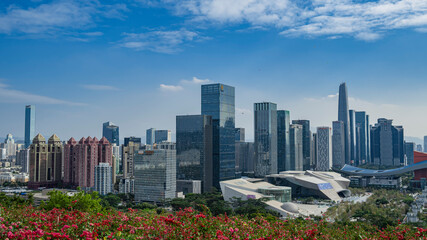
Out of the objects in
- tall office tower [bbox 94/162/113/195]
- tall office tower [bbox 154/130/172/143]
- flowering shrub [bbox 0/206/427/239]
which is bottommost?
tall office tower [bbox 94/162/113/195]

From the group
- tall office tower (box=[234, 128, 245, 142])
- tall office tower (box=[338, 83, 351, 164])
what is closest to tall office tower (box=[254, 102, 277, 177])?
tall office tower (box=[234, 128, 245, 142])

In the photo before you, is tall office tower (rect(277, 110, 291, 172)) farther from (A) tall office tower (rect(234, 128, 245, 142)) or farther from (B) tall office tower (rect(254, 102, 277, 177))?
(A) tall office tower (rect(234, 128, 245, 142))

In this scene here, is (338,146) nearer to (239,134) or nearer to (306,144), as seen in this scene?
(239,134)

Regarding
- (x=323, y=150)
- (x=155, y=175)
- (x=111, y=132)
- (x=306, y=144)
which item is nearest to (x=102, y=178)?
(x=155, y=175)

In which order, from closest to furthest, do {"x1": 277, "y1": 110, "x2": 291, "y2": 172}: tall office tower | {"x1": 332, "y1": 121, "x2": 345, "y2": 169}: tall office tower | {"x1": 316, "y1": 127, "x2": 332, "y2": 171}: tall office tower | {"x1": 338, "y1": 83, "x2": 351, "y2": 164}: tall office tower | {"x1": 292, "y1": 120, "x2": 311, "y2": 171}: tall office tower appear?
{"x1": 277, "y1": 110, "x2": 291, "y2": 172}: tall office tower
{"x1": 292, "y1": 120, "x2": 311, "y2": 171}: tall office tower
{"x1": 316, "y1": 127, "x2": 332, "y2": 171}: tall office tower
{"x1": 332, "y1": 121, "x2": 345, "y2": 169}: tall office tower
{"x1": 338, "y1": 83, "x2": 351, "y2": 164}: tall office tower

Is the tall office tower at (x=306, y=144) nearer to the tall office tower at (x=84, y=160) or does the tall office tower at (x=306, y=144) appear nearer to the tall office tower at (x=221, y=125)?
the tall office tower at (x=221, y=125)

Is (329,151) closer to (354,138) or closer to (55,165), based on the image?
(354,138)
